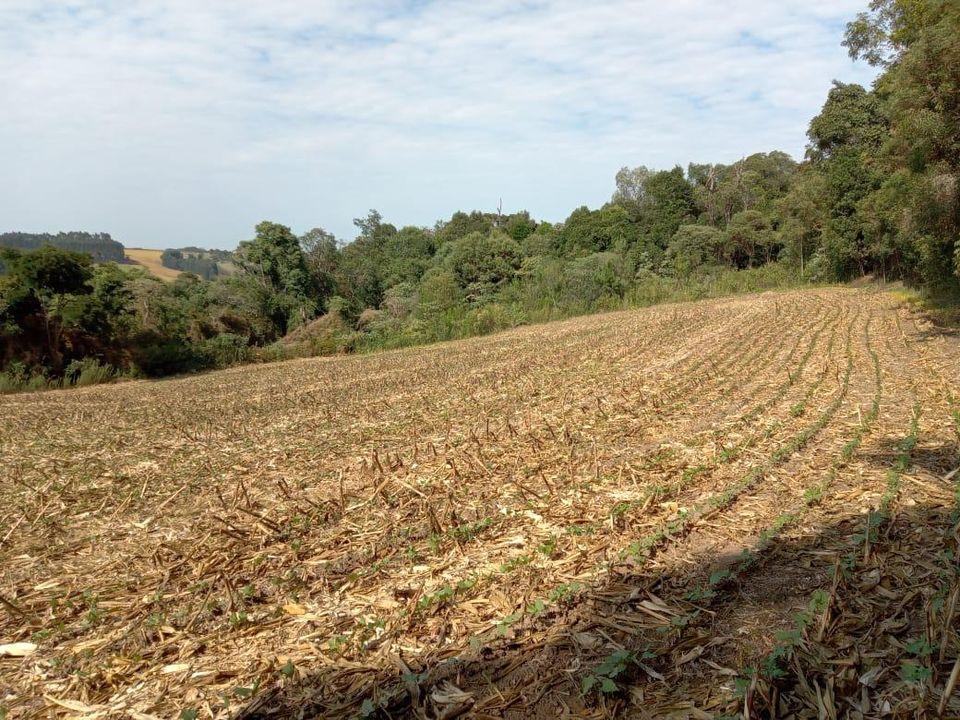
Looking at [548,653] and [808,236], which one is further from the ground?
[808,236]

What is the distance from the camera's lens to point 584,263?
124 ft

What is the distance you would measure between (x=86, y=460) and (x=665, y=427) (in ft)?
24.6

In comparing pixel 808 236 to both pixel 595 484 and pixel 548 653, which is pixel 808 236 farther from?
pixel 548 653

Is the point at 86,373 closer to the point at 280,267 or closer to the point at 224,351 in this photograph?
the point at 224,351

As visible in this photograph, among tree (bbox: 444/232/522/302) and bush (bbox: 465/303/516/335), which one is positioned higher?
tree (bbox: 444/232/522/302)

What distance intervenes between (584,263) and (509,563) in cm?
3471

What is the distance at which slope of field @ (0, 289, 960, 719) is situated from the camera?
123 inches

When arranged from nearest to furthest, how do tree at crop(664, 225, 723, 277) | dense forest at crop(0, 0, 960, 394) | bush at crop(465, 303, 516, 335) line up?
1. dense forest at crop(0, 0, 960, 394)
2. bush at crop(465, 303, 516, 335)
3. tree at crop(664, 225, 723, 277)

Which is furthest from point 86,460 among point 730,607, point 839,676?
point 839,676

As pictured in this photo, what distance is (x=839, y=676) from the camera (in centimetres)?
294

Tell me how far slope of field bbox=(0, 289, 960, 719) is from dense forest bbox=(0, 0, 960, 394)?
962 centimetres

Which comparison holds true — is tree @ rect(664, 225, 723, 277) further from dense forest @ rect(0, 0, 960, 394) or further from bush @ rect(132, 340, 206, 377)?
bush @ rect(132, 340, 206, 377)

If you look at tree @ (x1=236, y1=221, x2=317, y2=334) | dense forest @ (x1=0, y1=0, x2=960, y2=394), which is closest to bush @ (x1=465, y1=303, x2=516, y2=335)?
dense forest @ (x1=0, y1=0, x2=960, y2=394)

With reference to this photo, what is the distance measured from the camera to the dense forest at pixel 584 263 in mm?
15320
